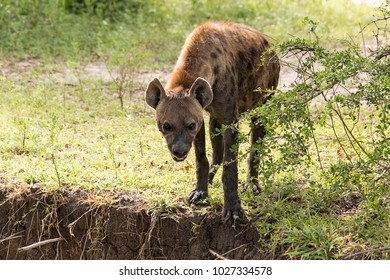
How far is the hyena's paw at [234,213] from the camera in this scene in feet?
20.2

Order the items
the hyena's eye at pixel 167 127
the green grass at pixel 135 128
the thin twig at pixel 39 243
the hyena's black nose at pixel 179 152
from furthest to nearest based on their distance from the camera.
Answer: the thin twig at pixel 39 243
the green grass at pixel 135 128
the hyena's eye at pixel 167 127
the hyena's black nose at pixel 179 152

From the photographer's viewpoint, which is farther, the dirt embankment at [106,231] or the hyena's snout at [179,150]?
the dirt embankment at [106,231]

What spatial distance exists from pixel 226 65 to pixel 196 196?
1.03 metres

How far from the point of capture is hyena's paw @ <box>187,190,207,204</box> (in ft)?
21.2

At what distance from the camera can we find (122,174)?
6.98 m

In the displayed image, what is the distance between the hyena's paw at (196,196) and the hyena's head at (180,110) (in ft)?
2.44

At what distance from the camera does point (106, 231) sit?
6555 mm

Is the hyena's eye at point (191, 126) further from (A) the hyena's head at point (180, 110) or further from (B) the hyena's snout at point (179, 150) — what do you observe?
(B) the hyena's snout at point (179, 150)

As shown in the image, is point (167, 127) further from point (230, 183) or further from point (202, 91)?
point (230, 183)

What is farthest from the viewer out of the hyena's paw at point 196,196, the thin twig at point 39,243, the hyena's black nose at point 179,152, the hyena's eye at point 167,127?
the hyena's paw at point 196,196

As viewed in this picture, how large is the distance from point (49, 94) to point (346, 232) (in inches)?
179

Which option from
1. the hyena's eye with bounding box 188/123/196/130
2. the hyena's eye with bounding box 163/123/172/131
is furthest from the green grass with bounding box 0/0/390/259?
the hyena's eye with bounding box 163/123/172/131

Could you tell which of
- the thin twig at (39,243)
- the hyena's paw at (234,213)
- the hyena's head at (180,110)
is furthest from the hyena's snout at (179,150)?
the thin twig at (39,243)

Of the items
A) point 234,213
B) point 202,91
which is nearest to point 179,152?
point 202,91
